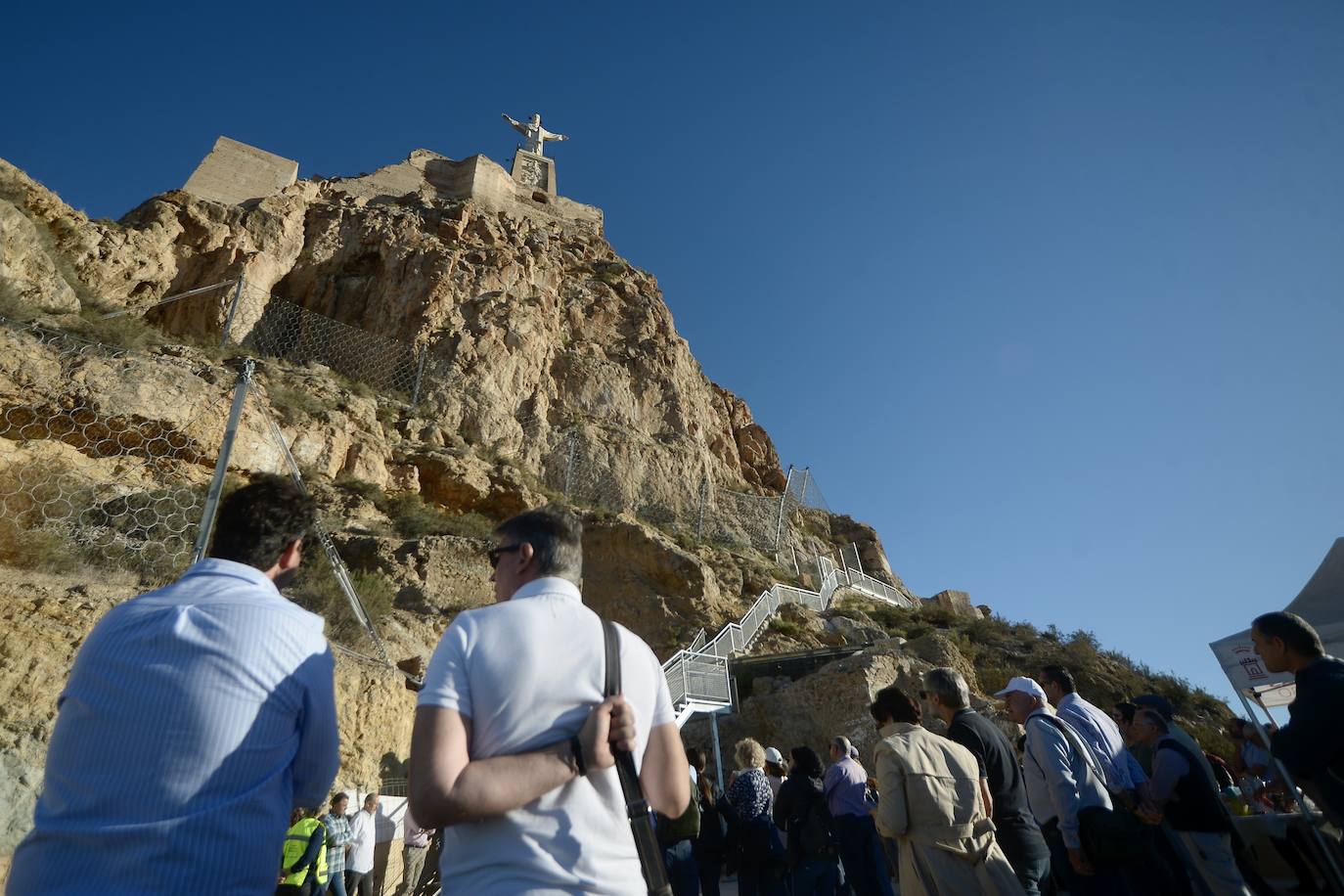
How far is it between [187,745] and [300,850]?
4.67 meters

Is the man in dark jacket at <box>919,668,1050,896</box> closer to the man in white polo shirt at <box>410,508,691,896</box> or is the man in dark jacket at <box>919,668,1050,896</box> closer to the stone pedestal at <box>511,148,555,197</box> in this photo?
the man in white polo shirt at <box>410,508,691,896</box>

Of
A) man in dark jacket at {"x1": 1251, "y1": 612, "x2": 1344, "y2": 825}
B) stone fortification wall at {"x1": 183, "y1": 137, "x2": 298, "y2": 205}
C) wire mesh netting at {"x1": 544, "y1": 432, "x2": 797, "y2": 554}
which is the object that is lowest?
man in dark jacket at {"x1": 1251, "y1": 612, "x2": 1344, "y2": 825}

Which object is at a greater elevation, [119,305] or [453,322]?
[453,322]

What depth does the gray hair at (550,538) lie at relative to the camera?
1965 millimetres

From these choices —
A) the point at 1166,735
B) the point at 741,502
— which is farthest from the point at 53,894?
the point at 741,502

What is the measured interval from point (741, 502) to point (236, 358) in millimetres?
15721

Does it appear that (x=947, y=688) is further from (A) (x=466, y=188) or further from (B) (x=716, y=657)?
(A) (x=466, y=188)

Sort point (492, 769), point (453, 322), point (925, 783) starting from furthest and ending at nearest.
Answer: point (453, 322) → point (925, 783) → point (492, 769)

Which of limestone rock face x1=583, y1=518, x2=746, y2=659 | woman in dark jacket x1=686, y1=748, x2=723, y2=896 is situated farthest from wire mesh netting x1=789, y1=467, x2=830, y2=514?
woman in dark jacket x1=686, y1=748, x2=723, y2=896

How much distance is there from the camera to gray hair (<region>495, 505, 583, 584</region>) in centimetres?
196

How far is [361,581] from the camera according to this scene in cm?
1114

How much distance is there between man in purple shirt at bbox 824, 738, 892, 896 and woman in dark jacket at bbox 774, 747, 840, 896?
7cm

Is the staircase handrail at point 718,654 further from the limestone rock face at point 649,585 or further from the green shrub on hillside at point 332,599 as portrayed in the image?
the green shrub on hillside at point 332,599

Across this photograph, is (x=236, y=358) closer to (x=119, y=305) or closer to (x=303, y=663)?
(x=119, y=305)
